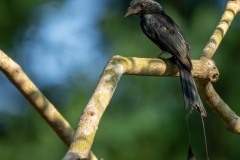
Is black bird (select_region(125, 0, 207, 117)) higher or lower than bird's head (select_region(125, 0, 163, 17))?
lower

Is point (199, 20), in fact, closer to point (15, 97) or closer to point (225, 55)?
point (225, 55)

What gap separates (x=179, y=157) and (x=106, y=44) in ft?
6.60

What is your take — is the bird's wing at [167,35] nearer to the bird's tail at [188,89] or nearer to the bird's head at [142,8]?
the bird's head at [142,8]

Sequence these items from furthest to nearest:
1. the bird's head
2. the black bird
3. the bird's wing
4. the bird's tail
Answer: the bird's head → the bird's wing → the black bird → the bird's tail

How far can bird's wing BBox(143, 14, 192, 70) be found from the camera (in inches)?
178

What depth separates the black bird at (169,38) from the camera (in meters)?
4.06

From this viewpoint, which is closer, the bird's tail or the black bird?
the bird's tail

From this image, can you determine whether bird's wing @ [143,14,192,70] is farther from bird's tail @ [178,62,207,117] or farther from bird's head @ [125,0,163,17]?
bird's tail @ [178,62,207,117]

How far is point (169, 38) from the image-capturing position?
4633mm

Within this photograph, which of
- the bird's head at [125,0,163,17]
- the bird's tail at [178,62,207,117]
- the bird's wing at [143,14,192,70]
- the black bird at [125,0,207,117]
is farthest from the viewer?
the bird's head at [125,0,163,17]

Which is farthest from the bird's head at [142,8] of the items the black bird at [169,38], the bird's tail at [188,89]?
the bird's tail at [188,89]

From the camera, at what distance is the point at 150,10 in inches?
196

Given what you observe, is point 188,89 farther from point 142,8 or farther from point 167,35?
point 142,8

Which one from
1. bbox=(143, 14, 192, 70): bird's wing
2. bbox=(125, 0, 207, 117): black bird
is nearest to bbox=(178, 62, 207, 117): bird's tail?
bbox=(125, 0, 207, 117): black bird
